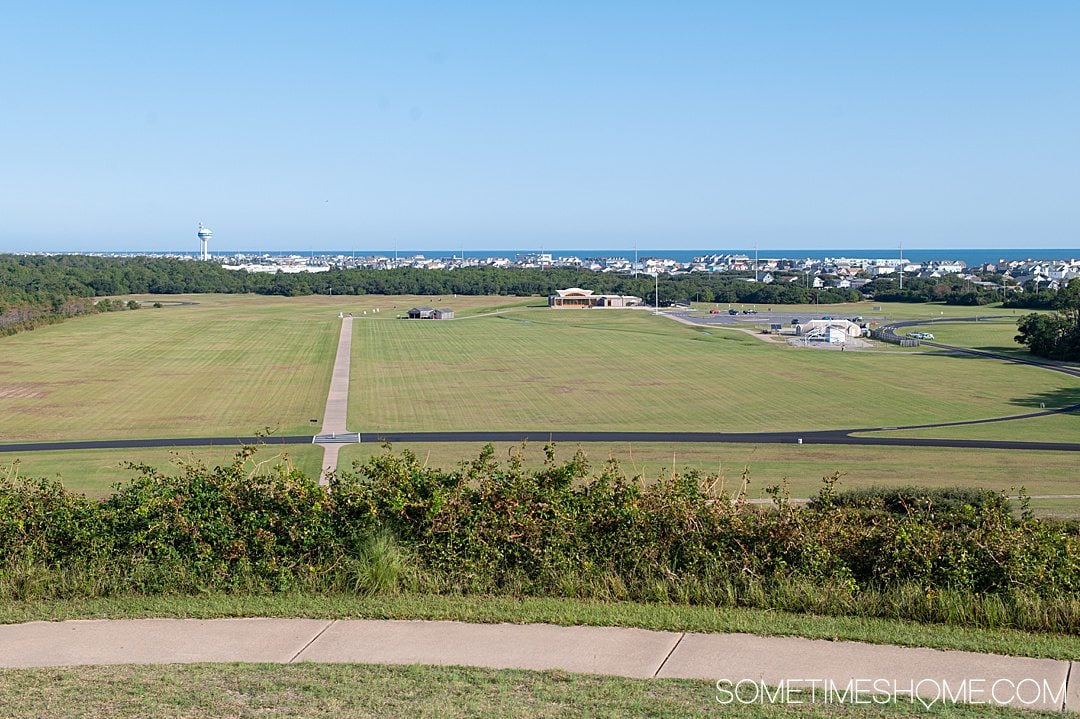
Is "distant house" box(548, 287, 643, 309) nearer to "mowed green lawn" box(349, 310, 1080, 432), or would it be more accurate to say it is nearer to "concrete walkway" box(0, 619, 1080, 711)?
"mowed green lawn" box(349, 310, 1080, 432)

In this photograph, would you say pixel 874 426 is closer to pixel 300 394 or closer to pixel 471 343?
pixel 300 394

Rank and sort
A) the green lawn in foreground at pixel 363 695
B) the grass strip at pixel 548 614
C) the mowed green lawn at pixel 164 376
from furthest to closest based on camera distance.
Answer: the mowed green lawn at pixel 164 376
the grass strip at pixel 548 614
the green lawn in foreground at pixel 363 695

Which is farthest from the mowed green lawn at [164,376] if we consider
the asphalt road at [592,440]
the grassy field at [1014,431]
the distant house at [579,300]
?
the distant house at [579,300]

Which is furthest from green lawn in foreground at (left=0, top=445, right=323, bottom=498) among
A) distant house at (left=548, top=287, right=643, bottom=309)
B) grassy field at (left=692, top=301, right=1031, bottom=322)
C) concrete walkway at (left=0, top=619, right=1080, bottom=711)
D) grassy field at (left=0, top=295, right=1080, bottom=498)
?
distant house at (left=548, top=287, right=643, bottom=309)

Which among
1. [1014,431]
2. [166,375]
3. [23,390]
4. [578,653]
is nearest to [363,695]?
Answer: [578,653]

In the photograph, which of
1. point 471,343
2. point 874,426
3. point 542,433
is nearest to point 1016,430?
point 874,426

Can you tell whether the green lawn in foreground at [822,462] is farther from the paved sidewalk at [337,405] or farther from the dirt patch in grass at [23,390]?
the dirt patch in grass at [23,390]

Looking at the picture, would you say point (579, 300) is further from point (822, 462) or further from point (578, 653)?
point (578, 653)
